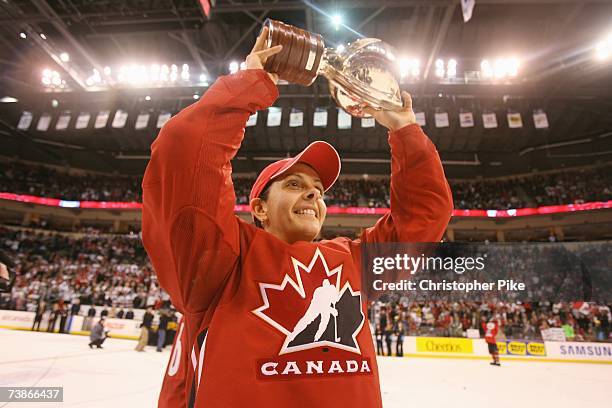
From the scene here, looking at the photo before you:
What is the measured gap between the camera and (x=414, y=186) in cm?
131

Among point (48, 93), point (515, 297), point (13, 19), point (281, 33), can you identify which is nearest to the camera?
point (281, 33)

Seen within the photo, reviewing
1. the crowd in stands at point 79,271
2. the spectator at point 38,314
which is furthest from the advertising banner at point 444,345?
the spectator at point 38,314

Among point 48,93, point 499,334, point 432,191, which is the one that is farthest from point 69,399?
point 48,93

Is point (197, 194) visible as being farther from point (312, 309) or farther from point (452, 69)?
point (452, 69)

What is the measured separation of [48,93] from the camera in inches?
610

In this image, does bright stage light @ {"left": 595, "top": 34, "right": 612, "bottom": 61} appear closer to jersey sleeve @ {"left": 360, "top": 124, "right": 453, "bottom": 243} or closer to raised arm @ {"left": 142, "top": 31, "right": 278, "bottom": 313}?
jersey sleeve @ {"left": 360, "top": 124, "right": 453, "bottom": 243}

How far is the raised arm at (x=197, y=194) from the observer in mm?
903

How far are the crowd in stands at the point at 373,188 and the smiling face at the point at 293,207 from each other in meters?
17.3

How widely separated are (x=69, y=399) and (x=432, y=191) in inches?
158

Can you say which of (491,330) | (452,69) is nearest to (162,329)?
(491,330)

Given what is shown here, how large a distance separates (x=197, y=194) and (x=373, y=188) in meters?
20.5

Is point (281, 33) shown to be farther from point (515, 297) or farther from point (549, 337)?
point (549, 337)

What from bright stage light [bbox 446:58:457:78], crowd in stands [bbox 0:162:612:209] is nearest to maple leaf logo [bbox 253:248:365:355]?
bright stage light [bbox 446:58:457:78]

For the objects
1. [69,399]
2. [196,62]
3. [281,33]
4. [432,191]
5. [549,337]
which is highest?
[196,62]
